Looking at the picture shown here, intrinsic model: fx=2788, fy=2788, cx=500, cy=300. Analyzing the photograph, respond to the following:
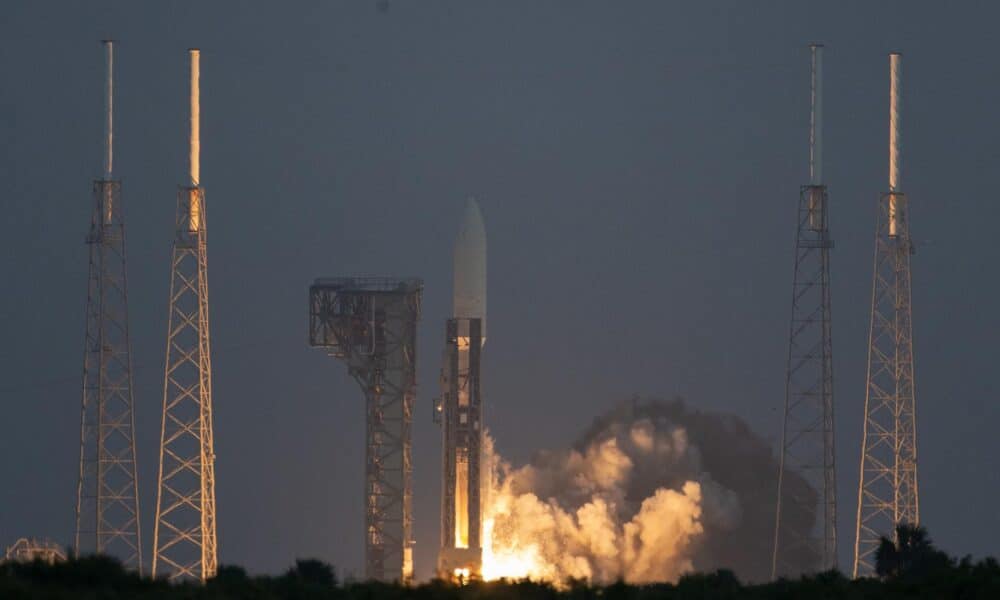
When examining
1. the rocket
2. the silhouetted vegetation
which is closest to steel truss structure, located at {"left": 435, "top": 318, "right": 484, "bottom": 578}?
the rocket

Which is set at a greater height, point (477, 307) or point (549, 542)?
point (477, 307)

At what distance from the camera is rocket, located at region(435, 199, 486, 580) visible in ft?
245

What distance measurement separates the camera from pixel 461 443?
75.0 m

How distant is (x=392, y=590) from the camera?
41.7 metres

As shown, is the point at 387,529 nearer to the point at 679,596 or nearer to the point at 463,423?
the point at 463,423

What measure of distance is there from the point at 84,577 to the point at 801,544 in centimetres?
4282

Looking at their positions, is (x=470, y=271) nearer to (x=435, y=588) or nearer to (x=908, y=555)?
(x=908, y=555)

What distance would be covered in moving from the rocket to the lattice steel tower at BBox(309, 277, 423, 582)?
3489mm

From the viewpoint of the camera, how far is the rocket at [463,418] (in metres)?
74.8

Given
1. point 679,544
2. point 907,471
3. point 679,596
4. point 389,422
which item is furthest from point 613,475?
point 679,596

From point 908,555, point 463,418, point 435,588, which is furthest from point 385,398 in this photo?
Result: point 435,588

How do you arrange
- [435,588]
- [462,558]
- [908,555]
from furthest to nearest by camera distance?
[462,558]
[908,555]
[435,588]

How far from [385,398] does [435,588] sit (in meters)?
38.0

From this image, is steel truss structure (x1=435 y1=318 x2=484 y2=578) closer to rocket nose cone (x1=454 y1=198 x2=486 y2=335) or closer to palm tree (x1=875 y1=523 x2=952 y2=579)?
rocket nose cone (x1=454 y1=198 x2=486 y2=335)
